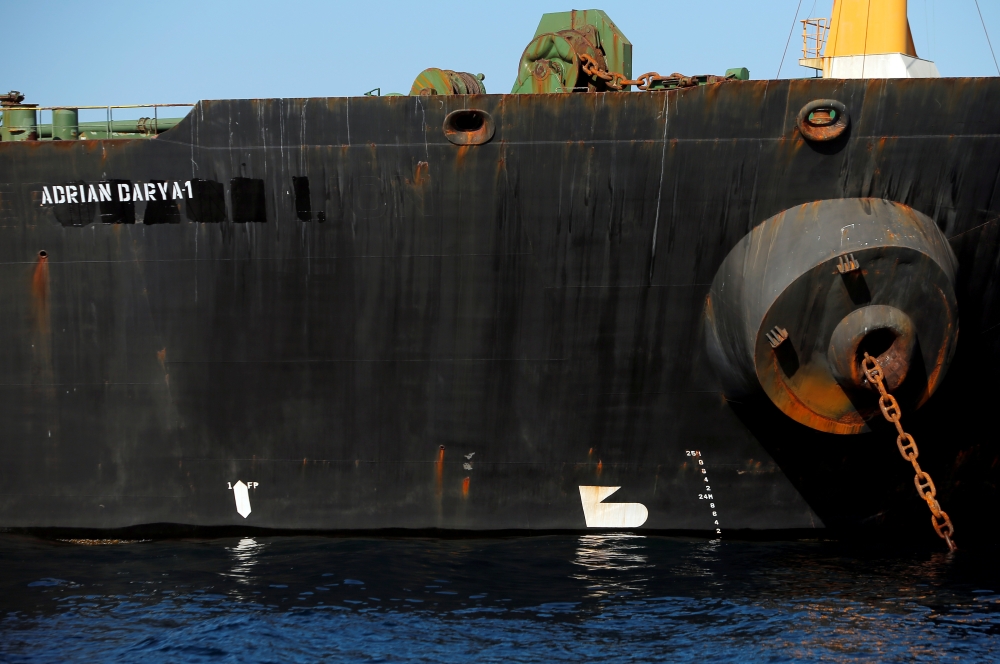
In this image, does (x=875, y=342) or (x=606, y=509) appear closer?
(x=875, y=342)

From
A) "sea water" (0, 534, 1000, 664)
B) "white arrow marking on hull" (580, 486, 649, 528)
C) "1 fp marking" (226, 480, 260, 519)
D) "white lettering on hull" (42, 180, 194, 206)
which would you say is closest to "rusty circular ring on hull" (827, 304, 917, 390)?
"sea water" (0, 534, 1000, 664)

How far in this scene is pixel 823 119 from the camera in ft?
28.1

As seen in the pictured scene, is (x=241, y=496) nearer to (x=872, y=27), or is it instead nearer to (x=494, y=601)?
(x=494, y=601)

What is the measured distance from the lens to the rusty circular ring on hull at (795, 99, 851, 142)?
336 inches

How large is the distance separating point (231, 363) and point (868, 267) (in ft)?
20.2

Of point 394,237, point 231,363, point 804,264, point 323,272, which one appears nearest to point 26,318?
point 231,363

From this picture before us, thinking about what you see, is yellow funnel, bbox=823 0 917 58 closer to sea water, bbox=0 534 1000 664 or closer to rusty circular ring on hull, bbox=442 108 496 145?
rusty circular ring on hull, bbox=442 108 496 145

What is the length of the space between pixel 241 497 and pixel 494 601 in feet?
10.6

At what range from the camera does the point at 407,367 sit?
9422 millimetres

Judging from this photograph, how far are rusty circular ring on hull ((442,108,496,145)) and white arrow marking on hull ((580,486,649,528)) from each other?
360cm

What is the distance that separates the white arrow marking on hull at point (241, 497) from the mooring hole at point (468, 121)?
425 centimetres

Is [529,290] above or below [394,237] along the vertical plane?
below

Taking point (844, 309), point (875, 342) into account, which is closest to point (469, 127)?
point (844, 309)

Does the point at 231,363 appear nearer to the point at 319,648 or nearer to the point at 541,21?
the point at 319,648
